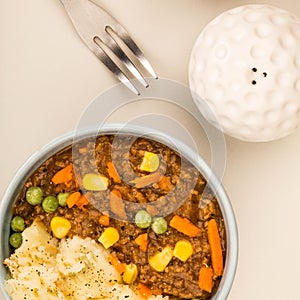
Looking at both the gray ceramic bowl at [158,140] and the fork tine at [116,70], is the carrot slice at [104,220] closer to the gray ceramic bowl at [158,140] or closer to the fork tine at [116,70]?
the gray ceramic bowl at [158,140]

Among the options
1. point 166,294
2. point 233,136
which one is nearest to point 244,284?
point 166,294

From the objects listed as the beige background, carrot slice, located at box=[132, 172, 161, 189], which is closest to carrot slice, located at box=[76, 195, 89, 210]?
carrot slice, located at box=[132, 172, 161, 189]

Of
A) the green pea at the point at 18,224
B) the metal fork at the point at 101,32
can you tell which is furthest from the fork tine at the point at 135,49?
the green pea at the point at 18,224

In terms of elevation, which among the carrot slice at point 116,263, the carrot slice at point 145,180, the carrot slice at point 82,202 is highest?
the carrot slice at point 145,180

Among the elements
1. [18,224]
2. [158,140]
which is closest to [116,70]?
[158,140]

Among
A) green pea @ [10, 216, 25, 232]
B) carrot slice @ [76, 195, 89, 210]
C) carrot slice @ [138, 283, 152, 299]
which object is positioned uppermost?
carrot slice @ [76, 195, 89, 210]

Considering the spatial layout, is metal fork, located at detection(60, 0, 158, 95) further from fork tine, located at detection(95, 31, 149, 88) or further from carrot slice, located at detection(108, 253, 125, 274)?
carrot slice, located at detection(108, 253, 125, 274)

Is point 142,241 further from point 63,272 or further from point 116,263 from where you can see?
point 63,272

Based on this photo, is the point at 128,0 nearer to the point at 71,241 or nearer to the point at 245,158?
the point at 245,158
